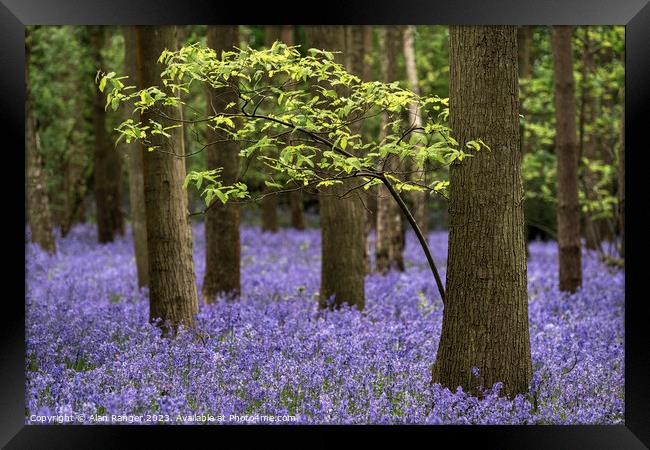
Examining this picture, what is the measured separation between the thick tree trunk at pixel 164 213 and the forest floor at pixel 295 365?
354mm

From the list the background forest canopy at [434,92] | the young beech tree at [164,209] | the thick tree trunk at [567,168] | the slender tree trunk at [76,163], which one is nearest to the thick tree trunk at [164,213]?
the young beech tree at [164,209]

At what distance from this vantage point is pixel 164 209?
8.26m

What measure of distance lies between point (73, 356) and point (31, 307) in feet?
7.33

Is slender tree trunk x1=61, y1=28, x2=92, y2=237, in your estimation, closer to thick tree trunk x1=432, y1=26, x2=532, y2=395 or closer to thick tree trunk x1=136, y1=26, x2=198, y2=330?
thick tree trunk x1=136, y1=26, x2=198, y2=330

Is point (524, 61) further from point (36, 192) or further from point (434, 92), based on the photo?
point (36, 192)

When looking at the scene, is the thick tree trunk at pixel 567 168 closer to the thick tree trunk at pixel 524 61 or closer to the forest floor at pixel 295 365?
the forest floor at pixel 295 365

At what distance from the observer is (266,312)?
31.0 feet

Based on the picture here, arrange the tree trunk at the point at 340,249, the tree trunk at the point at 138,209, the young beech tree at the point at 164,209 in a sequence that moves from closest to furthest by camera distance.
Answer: the young beech tree at the point at 164,209, the tree trunk at the point at 340,249, the tree trunk at the point at 138,209

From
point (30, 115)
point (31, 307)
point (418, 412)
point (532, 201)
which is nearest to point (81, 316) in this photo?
point (31, 307)

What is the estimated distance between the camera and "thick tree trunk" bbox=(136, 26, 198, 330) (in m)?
8.20

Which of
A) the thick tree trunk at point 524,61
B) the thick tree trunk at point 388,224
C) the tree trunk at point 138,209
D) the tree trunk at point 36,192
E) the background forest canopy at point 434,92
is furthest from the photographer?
the thick tree trunk at point 524,61

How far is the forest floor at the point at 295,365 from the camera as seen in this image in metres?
6.17

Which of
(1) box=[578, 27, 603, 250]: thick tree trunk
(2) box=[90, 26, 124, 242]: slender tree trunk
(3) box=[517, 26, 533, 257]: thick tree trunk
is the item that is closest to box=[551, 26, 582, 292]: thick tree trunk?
(1) box=[578, 27, 603, 250]: thick tree trunk

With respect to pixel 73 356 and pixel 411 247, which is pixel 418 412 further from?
pixel 411 247
